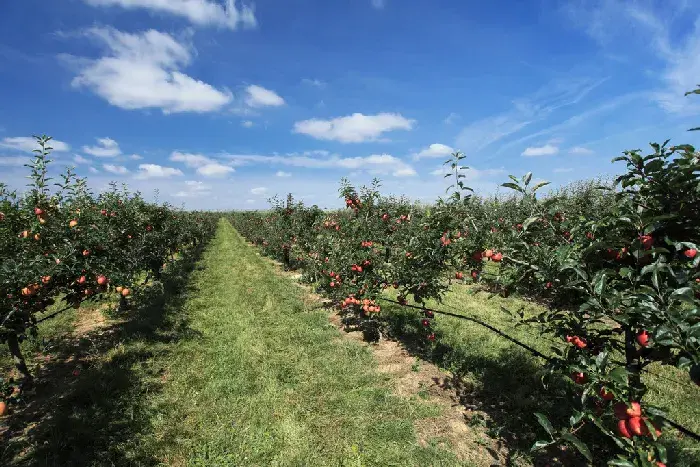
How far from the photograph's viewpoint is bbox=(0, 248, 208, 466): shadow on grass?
431 centimetres

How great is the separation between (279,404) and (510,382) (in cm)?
387

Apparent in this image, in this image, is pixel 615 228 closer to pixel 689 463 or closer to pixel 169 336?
pixel 689 463

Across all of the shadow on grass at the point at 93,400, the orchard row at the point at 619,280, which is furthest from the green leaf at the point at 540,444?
the shadow on grass at the point at 93,400

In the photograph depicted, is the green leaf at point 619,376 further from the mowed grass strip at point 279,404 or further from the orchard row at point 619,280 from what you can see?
the mowed grass strip at point 279,404

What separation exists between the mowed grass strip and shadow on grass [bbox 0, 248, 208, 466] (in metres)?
0.34

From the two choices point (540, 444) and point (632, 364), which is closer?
point (540, 444)

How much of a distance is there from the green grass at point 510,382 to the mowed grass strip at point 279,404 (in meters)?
0.99

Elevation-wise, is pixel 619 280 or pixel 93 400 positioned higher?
pixel 619 280

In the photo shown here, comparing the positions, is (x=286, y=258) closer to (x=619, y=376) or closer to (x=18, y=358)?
(x=18, y=358)

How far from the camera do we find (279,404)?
5418 millimetres

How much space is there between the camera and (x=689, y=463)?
12.9 feet

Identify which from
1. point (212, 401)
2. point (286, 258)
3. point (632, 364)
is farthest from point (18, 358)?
point (286, 258)

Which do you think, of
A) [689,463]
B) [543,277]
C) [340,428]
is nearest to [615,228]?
[543,277]

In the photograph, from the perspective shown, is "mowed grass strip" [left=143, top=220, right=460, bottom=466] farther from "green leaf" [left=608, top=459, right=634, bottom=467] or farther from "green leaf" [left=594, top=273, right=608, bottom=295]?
"green leaf" [left=594, top=273, right=608, bottom=295]
